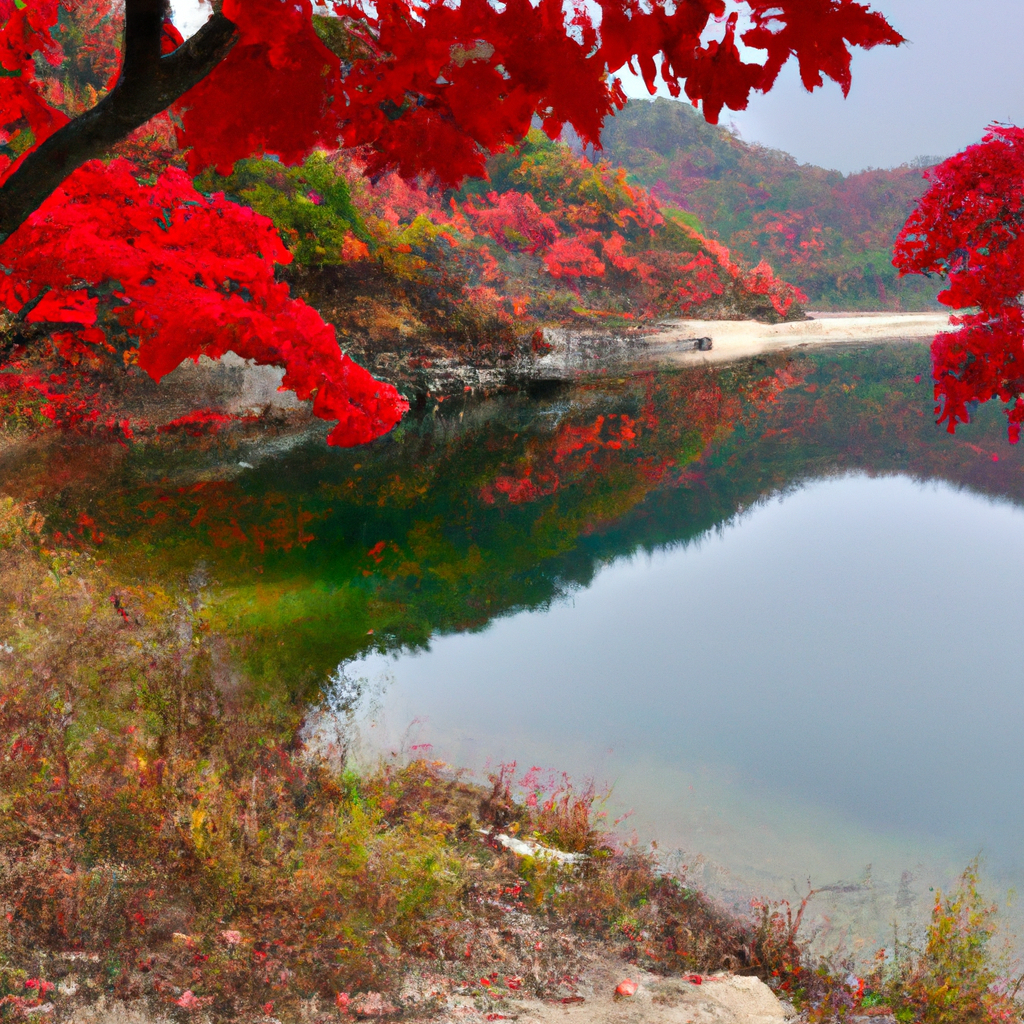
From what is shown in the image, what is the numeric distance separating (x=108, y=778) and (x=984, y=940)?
10.8ft

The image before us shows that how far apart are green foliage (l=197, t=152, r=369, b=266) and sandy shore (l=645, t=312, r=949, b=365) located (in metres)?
7.65

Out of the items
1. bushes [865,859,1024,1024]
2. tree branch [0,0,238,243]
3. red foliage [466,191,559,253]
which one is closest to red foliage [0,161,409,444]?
tree branch [0,0,238,243]

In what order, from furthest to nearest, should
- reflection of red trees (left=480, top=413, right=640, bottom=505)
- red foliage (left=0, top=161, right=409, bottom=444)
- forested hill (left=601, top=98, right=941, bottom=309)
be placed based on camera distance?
1. forested hill (left=601, top=98, right=941, bottom=309)
2. reflection of red trees (left=480, top=413, right=640, bottom=505)
3. red foliage (left=0, top=161, right=409, bottom=444)

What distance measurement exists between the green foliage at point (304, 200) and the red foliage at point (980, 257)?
828cm

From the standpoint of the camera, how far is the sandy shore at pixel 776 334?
16625 mm

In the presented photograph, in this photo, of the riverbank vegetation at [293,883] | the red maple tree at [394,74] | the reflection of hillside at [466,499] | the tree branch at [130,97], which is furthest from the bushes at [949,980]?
the tree branch at [130,97]

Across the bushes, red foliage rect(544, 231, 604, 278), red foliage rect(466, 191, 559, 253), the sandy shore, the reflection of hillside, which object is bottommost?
the bushes

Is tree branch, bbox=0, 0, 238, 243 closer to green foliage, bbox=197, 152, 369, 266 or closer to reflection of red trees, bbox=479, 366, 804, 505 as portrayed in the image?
reflection of red trees, bbox=479, 366, 804, 505

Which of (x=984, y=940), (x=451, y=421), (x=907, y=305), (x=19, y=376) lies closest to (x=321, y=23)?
(x=984, y=940)

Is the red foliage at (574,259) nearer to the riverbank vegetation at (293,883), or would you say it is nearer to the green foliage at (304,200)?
the green foliage at (304,200)

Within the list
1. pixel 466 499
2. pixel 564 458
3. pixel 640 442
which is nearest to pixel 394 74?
pixel 466 499

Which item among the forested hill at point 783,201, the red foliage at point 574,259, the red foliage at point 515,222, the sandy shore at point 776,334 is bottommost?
the sandy shore at point 776,334

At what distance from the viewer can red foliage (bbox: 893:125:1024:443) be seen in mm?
3623

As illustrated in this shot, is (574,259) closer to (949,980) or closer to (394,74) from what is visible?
(949,980)
